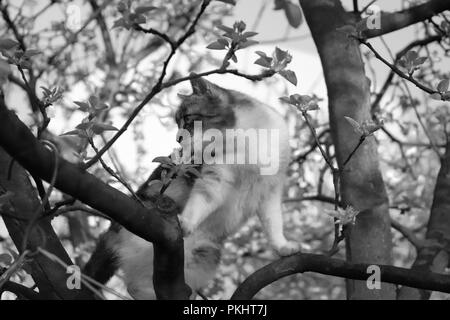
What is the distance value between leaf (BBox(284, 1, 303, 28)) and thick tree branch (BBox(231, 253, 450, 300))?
1.54 metres

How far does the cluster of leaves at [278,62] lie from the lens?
2.66 meters

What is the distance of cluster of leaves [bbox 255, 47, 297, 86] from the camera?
2658 millimetres

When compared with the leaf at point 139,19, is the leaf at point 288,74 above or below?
below

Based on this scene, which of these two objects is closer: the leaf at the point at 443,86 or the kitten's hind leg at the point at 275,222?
the leaf at the point at 443,86

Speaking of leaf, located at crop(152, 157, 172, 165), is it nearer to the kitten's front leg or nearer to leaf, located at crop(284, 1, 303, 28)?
the kitten's front leg

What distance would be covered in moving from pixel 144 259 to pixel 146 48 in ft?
9.88

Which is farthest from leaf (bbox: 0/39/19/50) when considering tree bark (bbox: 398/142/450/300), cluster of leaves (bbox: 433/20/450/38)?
tree bark (bbox: 398/142/450/300)

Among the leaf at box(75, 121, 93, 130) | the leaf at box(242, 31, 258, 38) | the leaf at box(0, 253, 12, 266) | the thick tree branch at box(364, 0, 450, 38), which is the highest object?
the thick tree branch at box(364, 0, 450, 38)

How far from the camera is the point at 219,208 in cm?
391

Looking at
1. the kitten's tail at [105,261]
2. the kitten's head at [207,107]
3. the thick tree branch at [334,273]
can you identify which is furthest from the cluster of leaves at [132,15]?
the kitten's tail at [105,261]

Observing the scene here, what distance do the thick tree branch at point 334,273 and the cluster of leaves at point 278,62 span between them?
2.30ft

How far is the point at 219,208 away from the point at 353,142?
0.84 m

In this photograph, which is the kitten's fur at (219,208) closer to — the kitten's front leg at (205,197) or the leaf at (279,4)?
the kitten's front leg at (205,197)

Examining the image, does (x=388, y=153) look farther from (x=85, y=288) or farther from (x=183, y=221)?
(x=85, y=288)
